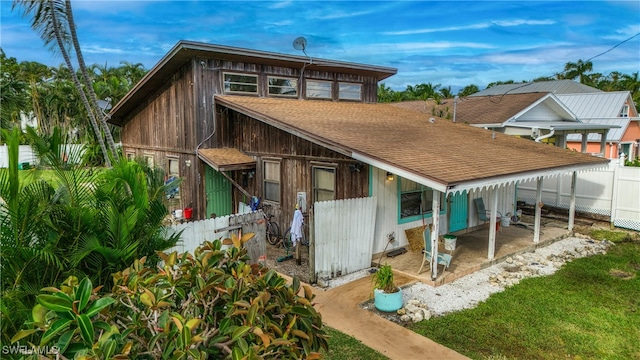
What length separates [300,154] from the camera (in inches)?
415

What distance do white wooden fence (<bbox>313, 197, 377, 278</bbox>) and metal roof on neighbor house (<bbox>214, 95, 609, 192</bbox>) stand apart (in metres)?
1.17

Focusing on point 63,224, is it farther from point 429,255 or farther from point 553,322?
point 553,322

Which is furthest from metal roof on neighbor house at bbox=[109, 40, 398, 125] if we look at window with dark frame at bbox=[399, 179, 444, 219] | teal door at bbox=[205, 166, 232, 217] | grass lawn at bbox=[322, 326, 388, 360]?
grass lawn at bbox=[322, 326, 388, 360]

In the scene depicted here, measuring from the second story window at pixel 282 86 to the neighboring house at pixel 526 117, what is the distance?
6658 mm

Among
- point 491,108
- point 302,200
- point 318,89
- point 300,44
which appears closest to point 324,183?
point 302,200

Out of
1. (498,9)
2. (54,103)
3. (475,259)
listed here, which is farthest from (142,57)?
(475,259)

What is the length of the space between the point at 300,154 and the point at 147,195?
229 inches

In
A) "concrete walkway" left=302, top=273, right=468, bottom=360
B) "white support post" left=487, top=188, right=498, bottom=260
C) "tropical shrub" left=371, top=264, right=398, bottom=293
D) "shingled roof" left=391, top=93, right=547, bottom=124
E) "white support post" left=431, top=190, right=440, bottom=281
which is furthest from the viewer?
"shingled roof" left=391, top=93, right=547, bottom=124

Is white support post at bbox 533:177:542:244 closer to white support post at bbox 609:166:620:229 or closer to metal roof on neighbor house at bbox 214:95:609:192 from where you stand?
metal roof on neighbor house at bbox 214:95:609:192

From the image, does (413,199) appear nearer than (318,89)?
Yes

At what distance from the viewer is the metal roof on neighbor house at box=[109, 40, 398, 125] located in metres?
12.1

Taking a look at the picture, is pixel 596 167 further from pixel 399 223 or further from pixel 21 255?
pixel 21 255

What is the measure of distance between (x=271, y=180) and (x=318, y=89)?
5235 mm

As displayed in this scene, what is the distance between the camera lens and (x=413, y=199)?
1035 centimetres
